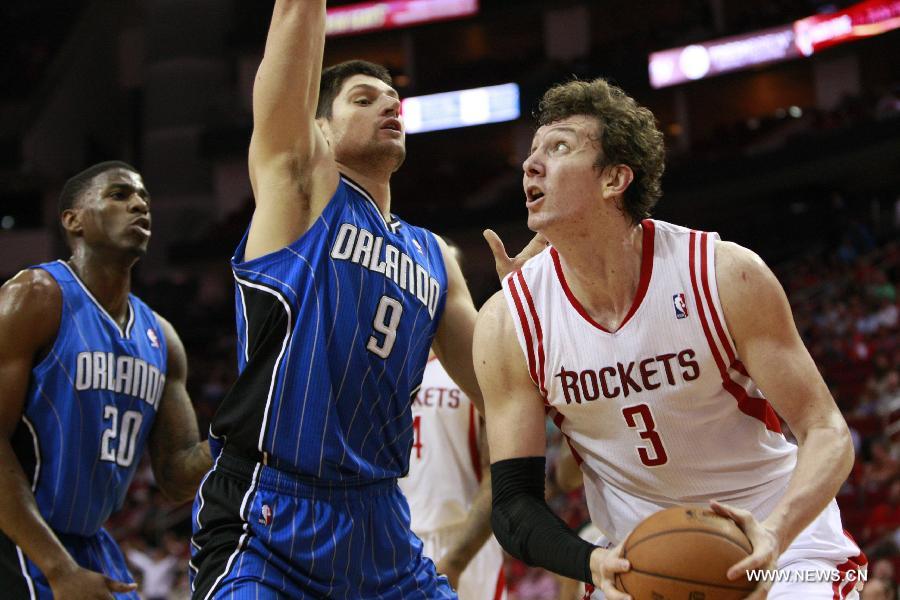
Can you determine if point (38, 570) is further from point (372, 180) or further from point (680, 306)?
→ point (680, 306)


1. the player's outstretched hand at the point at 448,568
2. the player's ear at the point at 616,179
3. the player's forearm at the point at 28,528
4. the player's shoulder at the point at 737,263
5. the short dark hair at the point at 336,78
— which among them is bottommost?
the player's outstretched hand at the point at 448,568

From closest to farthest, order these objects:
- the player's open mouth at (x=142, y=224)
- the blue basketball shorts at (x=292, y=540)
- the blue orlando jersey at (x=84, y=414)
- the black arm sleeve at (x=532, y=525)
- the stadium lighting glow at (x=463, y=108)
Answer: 1. the black arm sleeve at (x=532, y=525)
2. the blue basketball shorts at (x=292, y=540)
3. the blue orlando jersey at (x=84, y=414)
4. the player's open mouth at (x=142, y=224)
5. the stadium lighting glow at (x=463, y=108)

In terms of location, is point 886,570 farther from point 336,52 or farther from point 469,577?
point 336,52

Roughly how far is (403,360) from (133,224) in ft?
5.56

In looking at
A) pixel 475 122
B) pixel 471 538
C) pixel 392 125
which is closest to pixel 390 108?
pixel 392 125

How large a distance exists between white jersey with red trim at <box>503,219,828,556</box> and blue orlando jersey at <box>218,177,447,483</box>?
44cm

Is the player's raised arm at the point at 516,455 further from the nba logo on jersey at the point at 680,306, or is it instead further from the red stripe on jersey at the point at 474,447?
the red stripe on jersey at the point at 474,447

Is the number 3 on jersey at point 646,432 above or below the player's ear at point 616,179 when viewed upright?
below

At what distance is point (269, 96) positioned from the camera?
9.89 feet

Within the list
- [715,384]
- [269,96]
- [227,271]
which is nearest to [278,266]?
[269,96]

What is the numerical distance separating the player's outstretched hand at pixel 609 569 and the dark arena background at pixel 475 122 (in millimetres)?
12107

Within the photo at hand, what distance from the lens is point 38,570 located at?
3.87 meters

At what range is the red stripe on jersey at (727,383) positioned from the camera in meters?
3.10

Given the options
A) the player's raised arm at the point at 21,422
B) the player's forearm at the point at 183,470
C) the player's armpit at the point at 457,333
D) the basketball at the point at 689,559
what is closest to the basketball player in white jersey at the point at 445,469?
the player's forearm at the point at 183,470
